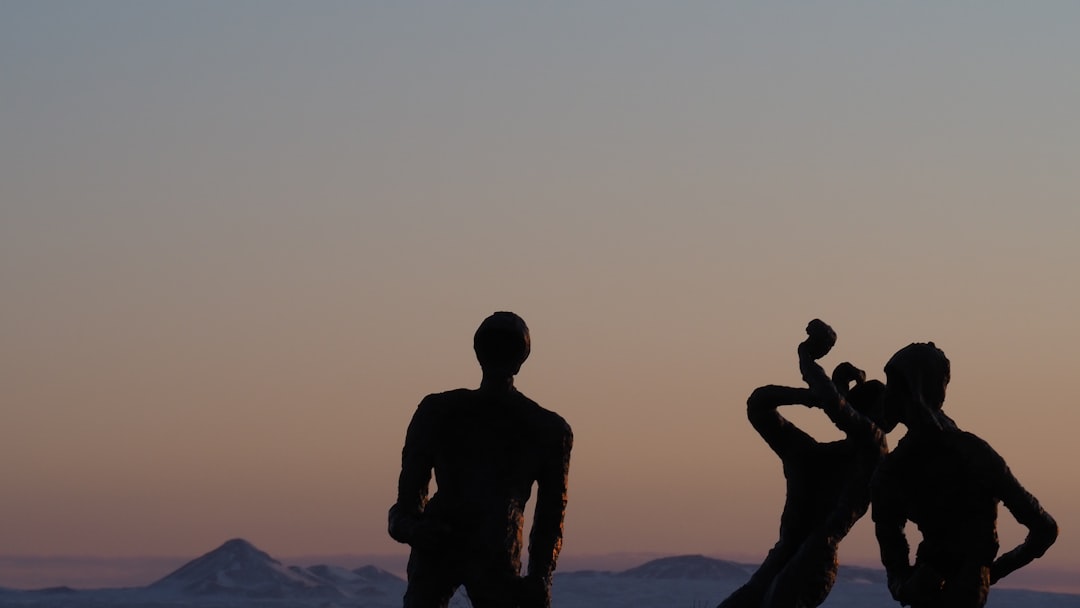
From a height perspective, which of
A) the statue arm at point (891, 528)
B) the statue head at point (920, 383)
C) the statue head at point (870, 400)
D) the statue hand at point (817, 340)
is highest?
the statue hand at point (817, 340)

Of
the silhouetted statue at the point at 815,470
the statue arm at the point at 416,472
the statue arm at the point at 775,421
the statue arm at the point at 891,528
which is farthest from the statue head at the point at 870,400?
the statue arm at the point at 416,472

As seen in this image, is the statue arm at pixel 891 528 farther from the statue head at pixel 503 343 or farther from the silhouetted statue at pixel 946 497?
the statue head at pixel 503 343

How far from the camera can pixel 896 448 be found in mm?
18266

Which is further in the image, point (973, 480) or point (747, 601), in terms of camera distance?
point (747, 601)

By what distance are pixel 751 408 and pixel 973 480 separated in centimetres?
385

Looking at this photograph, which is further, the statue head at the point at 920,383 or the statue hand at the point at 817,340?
the statue hand at the point at 817,340

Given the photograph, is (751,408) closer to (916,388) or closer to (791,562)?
(791,562)

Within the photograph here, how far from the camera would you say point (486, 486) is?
18438mm

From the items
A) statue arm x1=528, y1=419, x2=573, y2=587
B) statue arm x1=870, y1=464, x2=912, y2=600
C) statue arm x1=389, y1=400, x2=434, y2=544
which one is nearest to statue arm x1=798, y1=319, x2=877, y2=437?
statue arm x1=870, y1=464, x2=912, y2=600

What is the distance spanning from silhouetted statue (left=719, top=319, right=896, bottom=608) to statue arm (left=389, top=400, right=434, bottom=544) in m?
3.69

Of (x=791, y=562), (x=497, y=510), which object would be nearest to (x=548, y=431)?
(x=497, y=510)

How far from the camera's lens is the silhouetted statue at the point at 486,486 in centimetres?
1831

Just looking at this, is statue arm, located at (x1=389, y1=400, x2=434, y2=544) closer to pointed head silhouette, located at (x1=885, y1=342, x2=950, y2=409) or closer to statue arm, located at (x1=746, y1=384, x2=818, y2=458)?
pointed head silhouette, located at (x1=885, y1=342, x2=950, y2=409)

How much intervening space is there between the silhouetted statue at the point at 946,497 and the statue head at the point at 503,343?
2.36 meters
